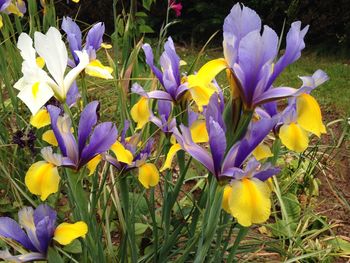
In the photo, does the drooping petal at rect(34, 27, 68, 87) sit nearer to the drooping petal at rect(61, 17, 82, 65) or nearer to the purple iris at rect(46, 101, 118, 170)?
the purple iris at rect(46, 101, 118, 170)

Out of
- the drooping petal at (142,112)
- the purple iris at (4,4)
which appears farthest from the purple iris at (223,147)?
the purple iris at (4,4)

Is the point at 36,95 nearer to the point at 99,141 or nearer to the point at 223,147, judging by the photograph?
the point at 99,141

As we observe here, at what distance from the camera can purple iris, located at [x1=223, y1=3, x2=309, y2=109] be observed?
3.35 ft

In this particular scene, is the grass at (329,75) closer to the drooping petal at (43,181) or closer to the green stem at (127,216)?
the green stem at (127,216)

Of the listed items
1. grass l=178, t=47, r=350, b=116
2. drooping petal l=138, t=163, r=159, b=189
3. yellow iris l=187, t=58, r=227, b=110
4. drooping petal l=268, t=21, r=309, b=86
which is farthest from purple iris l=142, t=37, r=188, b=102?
grass l=178, t=47, r=350, b=116

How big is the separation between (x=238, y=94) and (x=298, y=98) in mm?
129

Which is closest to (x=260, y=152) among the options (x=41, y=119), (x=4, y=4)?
(x=41, y=119)

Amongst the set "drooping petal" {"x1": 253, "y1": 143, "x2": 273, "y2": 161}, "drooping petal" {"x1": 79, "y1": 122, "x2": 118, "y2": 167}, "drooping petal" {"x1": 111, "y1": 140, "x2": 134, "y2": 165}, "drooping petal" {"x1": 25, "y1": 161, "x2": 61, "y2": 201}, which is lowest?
"drooping petal" {"x1": 253, "y1": 143, "x2": 273, "y2": 161}

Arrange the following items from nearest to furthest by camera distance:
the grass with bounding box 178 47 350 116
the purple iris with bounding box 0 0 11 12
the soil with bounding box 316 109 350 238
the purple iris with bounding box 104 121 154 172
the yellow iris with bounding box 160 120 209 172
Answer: the yellow iris with bounding box 160 120 209 172, the purple iris with bounding box 104 121 154 172, the purple iris with bounding box 0 0 11 12, the soil with bounding box 316 109 350 238, the grass with bounding box 178 47 350 116

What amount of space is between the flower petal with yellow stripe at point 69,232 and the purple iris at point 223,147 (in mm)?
266

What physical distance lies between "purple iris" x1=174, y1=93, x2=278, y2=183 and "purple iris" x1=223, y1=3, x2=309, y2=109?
0.19ft

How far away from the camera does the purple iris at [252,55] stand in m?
1.02

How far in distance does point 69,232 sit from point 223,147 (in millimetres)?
360

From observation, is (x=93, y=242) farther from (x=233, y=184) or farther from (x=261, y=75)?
(x=261, y=75)
